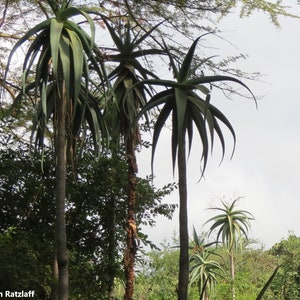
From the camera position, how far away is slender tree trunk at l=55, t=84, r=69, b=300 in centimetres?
627

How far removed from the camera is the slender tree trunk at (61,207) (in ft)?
20.6

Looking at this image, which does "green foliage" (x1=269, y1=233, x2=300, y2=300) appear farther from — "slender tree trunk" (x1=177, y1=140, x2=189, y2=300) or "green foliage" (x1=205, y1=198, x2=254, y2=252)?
"slender tree trunk" (x1=177, y1=140, x2=189, y2=300)

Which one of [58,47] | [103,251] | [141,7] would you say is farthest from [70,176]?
[58,47]

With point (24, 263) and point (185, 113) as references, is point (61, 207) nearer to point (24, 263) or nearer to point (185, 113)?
point (185, 113)

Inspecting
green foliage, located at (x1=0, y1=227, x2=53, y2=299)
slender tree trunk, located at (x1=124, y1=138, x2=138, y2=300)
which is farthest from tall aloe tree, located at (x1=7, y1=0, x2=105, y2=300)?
green foliage, located at (x1=0, y1=227, x2=53, y2=299)

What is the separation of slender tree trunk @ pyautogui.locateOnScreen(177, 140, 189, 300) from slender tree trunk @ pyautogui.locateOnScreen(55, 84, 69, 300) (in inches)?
48.1

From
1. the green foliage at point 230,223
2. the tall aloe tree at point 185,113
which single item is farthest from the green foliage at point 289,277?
the tall aloe tree at point 185,113

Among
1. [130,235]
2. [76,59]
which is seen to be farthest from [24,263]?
[76,59]

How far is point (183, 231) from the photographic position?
19.9 feet

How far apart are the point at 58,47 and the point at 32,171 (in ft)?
19.9

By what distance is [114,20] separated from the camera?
10500 millimetres

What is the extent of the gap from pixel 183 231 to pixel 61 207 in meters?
1.41

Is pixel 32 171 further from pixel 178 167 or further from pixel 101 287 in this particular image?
pixel 178 167

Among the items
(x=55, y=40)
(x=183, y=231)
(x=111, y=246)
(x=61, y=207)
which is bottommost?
(x=183, y=231)
